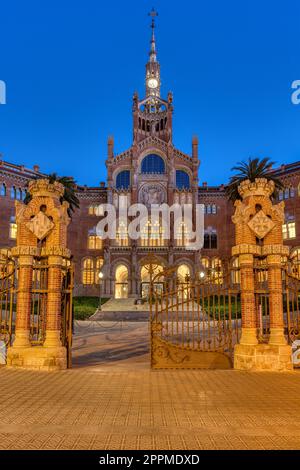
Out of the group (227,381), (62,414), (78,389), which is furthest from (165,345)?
(62,414)

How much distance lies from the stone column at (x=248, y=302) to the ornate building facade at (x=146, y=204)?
3626cm

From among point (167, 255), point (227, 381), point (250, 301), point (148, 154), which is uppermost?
point (148, 154)

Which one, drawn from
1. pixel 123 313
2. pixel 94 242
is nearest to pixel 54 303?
→ pixel 123 313

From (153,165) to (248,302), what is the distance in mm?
42936

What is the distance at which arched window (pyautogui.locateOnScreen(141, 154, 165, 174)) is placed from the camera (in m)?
51.6

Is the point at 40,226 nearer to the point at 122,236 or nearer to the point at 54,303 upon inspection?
the point at 54,303

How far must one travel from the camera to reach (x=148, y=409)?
623 cm

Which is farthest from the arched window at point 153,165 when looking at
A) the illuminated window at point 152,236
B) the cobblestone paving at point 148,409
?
the cobblestone paving at point 148,409

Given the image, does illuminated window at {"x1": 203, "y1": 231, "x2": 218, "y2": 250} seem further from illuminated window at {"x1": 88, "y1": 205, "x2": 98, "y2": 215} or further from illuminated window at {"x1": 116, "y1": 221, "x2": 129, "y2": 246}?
illuminated window at {"x1": 88, "y1": 205, "x2": 98, "y2": 215}

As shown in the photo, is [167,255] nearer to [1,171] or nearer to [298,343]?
[1,171]

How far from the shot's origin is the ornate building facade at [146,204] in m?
47.2

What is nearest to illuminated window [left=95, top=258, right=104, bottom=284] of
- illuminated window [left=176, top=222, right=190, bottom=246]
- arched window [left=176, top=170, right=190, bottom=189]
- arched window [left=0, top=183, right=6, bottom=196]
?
illuminated window [left=176, top=222, right=190, bottom=246]

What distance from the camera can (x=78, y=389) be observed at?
774cm
